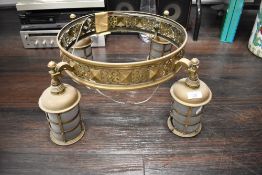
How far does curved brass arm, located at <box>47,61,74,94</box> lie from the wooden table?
0.20 meters

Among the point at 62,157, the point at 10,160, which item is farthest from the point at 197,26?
the point at 10,160

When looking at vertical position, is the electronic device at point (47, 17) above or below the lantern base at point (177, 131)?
above

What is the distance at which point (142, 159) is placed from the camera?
2.53 feet

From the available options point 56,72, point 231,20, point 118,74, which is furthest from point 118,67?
point 231,20

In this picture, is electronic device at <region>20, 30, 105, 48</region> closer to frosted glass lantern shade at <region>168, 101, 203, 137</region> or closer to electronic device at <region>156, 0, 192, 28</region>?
electronic device at <region>156, 0, 192, 28</region>

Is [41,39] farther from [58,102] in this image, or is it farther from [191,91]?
[191,91]

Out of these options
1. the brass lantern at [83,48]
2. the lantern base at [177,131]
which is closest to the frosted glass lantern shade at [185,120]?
the lantern base at [177,131]

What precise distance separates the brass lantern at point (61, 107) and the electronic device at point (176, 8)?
816 millimetres

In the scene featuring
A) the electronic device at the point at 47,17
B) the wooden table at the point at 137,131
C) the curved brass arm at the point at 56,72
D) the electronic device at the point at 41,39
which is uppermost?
the curved brass arm at the point at 56,72

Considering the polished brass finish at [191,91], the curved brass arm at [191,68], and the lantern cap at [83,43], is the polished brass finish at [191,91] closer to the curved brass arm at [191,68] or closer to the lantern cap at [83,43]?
the curved brass arm at [191,68]

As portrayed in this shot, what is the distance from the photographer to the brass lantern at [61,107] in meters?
0.71

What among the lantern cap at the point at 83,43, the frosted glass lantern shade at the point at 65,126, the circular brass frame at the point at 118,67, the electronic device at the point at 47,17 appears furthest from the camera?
the electronic device at the point at 47,17

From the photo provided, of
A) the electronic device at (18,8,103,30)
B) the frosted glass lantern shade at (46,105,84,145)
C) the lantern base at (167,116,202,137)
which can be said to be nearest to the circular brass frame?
the frosted glass lantern shade at (46,105,84,145)

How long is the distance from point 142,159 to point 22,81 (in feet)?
2.12
